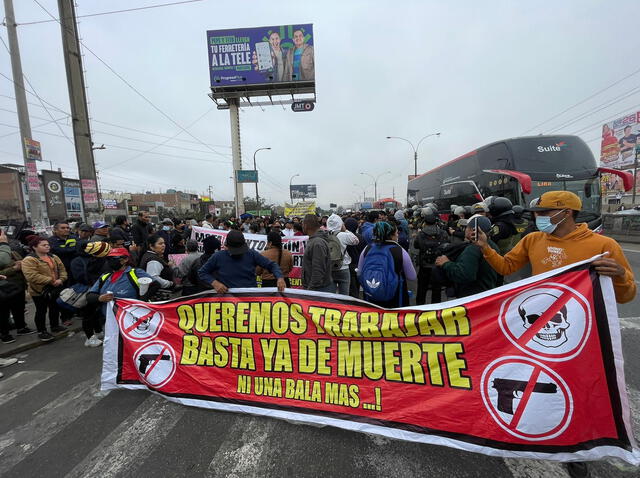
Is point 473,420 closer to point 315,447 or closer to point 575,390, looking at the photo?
point 575,390

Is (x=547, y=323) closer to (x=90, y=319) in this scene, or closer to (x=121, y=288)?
(x=121, y=288)

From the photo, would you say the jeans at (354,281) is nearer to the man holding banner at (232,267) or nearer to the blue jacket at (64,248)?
the man holding banner at (232,267)

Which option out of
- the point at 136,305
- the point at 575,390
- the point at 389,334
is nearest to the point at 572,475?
the point at 575,390

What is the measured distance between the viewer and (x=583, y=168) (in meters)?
9.63

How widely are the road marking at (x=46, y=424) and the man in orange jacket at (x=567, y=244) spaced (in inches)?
164

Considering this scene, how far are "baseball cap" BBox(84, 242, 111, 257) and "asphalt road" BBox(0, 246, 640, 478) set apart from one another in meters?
1.71

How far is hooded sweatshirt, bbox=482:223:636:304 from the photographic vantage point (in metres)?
2.03

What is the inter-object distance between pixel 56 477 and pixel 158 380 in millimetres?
905

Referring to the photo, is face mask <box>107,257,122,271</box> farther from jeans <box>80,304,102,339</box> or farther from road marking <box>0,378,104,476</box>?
road marking <box>0,378,104,476</box>

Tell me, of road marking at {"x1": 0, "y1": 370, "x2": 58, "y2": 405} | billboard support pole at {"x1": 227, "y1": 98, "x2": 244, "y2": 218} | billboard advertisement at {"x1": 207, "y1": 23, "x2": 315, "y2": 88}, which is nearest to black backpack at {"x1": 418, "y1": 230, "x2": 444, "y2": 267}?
road marking at {"x1": 0, "y1": 370, "x2": 58, "y2": 405}

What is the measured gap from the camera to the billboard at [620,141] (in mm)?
36219

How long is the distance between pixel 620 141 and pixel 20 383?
58045 mm

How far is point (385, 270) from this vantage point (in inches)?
122

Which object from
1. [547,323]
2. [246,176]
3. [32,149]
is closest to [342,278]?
[547,323]
